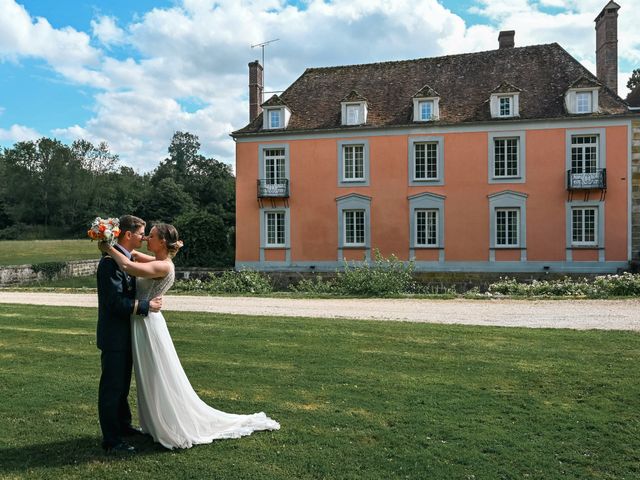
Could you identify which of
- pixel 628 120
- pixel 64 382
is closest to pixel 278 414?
pixel 64 382

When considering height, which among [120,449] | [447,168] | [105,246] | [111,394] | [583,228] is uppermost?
[447,168]

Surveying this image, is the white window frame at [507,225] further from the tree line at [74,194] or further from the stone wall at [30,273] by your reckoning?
the tree line at [74,194]

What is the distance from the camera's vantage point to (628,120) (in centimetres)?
2294

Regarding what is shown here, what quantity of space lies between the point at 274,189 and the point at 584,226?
14212mm

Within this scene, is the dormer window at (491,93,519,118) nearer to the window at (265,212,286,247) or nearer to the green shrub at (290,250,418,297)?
the green shrub at (290,250,418,297)

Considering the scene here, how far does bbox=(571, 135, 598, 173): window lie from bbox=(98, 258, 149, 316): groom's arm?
2324cm

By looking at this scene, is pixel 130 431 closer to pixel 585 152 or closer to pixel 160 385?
pixel 160 385

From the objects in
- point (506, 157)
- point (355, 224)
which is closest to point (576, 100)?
point (506, 157)

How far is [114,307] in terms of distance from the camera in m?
4.32

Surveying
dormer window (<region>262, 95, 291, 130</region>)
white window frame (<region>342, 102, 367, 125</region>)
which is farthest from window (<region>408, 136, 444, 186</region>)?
dormer window (<region>262, 95, 291, 130</region>)

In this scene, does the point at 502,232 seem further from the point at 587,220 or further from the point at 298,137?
the point at 298,137

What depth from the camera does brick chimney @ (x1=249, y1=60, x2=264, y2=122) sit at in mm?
29406

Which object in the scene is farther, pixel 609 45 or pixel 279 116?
pixel 279 116

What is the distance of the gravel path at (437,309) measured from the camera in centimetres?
1127
